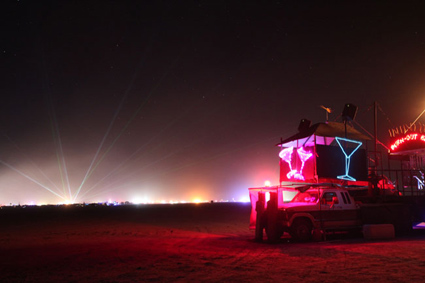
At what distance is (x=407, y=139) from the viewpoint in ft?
79.6

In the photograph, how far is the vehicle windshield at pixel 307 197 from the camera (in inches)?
623

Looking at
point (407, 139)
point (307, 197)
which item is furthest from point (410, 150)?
point (307, 197)

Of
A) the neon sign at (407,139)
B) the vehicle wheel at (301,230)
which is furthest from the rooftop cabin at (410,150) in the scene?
the vehicle wheel at (301,230)

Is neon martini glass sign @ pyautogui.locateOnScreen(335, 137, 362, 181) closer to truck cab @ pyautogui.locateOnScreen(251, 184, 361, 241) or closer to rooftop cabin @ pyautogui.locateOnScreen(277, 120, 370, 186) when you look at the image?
rooftop cabin @ pyautogui.locateOnScreen(277, 120, 370, 186)

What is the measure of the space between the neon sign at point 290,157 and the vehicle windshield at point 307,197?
3.23m

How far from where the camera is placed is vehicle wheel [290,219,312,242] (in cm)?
1472

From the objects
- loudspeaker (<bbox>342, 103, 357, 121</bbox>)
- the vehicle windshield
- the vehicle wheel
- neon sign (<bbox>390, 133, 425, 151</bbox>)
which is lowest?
the vehicle wheel

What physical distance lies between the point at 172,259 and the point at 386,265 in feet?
18.9

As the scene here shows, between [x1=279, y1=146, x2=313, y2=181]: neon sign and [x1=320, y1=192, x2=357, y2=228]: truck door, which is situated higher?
[x1=279, y1=146, x2=313, y2=181]: neon sign

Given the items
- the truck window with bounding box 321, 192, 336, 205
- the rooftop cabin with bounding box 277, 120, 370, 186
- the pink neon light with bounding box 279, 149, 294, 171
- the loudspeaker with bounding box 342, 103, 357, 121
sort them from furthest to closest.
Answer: the pink neon light with bounding box 279, 149, 294, 171 → the loudspeaker with bounding box 342, 103, 357, 121 → the rooftop cabin with bounding box 277, 120, 370, 186 → the truck window with bounding box 321, 192, 336, 205

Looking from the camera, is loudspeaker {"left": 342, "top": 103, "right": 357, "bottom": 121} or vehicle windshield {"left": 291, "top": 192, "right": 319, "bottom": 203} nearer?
vehicle windshield {"left": 291, "top": 192, "right": 319, "bottom": 203}

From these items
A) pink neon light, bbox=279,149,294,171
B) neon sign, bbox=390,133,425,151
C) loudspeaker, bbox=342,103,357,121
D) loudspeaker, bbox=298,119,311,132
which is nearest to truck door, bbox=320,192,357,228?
pink neon light, bbox=279,149,294,171

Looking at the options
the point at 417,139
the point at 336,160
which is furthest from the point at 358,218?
the point at 417,139

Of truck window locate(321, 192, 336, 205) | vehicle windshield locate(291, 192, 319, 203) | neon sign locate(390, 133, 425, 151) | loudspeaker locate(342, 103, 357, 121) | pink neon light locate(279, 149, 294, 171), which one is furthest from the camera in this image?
neon sign locate(390, 133, 425, 151)
